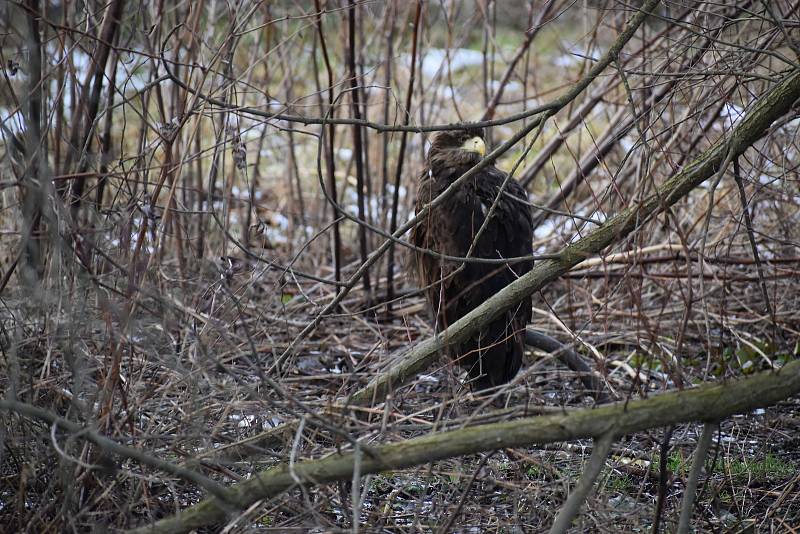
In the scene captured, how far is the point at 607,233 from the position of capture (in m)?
3.00

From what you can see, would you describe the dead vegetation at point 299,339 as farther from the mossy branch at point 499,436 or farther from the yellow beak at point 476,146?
the yellow beak at point 476,146

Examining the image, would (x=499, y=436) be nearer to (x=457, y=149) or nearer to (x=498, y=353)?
(x=498, y=353)

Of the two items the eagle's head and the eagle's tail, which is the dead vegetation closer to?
the eagle's tail

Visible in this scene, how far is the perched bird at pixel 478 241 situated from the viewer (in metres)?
4.02

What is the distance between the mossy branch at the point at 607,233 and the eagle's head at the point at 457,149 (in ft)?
3.86

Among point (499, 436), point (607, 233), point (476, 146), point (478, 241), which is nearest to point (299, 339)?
point (499, 436)

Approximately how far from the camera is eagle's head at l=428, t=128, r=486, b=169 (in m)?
4.21

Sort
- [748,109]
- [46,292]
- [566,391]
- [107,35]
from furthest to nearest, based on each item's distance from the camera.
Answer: [566,391], [107,35], [748,109], [46,292]

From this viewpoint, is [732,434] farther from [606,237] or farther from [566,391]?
[606,237]

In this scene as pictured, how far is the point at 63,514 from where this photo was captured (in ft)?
8.01

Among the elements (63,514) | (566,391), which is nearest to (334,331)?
(566,391)

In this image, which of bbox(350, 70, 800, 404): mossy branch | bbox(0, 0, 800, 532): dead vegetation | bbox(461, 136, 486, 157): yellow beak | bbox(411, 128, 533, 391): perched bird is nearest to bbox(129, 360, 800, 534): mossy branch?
bbox(0, 0, 800, 532): dead vegetation

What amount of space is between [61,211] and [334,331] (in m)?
2.51

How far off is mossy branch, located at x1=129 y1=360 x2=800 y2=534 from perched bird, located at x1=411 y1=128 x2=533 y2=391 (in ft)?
4.98
